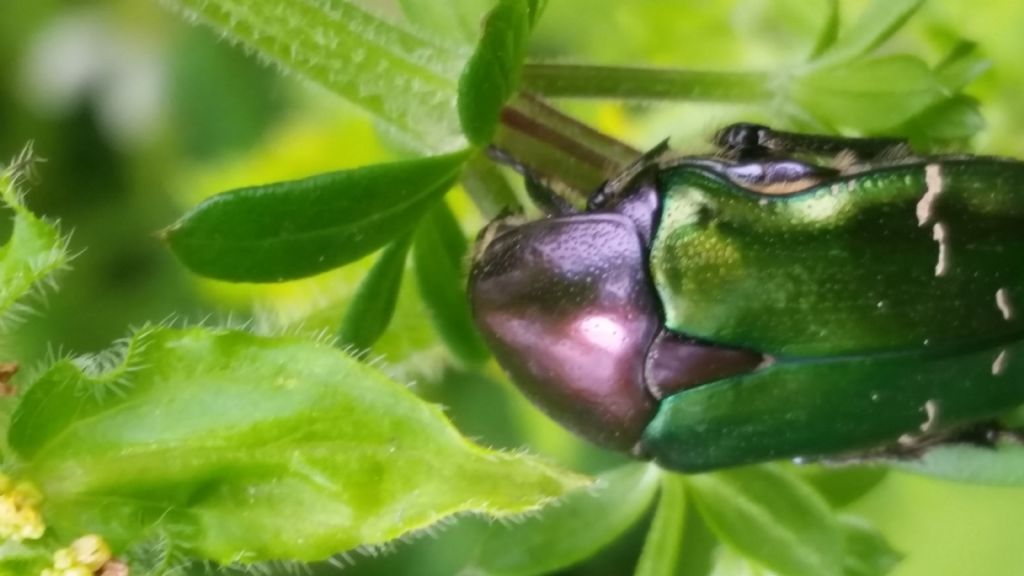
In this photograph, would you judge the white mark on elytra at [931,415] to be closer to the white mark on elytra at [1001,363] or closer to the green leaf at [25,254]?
the white mark on elytra at [1001,363]

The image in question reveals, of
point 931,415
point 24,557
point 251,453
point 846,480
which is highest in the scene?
point 251,453

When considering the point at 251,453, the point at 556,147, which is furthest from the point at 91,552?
the point at 556,147

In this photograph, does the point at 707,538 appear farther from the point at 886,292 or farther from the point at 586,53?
the point at 586,53

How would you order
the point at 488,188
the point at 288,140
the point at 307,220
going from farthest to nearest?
the point at 288,140 → the point at 488,188 → the point at 307,220

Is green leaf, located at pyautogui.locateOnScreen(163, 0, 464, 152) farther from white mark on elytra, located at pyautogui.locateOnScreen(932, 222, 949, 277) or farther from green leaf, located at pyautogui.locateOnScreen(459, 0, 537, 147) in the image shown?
white mark on elytra, located at pyautogui.locateOnScreen(932, 222, 949, 277)

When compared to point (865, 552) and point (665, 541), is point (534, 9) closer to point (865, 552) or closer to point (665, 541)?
point (665, 541)

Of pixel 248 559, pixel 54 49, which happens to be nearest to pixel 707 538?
pixel 248 559

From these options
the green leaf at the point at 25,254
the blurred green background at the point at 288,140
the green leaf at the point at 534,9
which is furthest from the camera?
the blurred green background at the point at 288,140

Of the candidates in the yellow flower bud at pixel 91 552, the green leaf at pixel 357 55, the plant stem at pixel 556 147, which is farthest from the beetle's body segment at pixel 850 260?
the yellow flower bud at pixel 91 552
